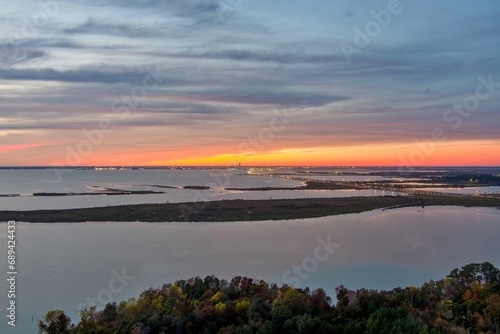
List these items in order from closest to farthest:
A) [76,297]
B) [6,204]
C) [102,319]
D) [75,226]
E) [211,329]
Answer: [211,329]
[102,319]
[76,297]
[75,226]
[6,204]

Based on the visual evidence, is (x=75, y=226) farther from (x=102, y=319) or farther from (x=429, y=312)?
(x=429, y=312)

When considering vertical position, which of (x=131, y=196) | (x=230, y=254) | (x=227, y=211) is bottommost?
(x=230, y=254)

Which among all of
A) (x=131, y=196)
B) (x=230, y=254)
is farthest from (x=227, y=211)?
(x=131, y=196)

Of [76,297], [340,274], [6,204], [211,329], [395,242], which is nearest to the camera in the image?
[211,329]

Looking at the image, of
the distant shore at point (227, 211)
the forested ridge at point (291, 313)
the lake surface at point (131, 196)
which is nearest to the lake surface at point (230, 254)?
the distant shore at point (227, 211)

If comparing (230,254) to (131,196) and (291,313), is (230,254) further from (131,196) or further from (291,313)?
(131,196)

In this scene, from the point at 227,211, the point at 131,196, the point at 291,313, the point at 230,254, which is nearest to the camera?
the point at 291,313

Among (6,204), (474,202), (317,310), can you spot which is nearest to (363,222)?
(474,202)
